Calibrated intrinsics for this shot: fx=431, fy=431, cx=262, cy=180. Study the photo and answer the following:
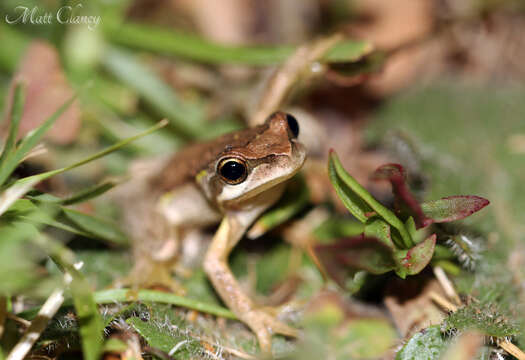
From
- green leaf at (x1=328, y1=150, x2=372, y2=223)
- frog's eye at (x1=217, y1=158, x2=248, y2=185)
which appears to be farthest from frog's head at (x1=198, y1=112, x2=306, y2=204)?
green leaf at (x1=328, y1=150, x2=372, y2=223)

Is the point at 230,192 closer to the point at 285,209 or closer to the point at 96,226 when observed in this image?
the point at 285,209

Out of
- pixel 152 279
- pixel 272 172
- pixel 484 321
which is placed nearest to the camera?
pixel 484 321

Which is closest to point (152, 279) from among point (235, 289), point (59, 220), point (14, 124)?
point (235, 289)

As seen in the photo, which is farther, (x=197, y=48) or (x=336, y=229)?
(x=197, y=48)

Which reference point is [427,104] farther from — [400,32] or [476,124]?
[400,32]

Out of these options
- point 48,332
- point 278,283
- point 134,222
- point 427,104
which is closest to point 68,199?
point 48,332

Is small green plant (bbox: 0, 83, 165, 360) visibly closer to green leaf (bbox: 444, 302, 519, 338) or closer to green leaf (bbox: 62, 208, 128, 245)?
green leaf (bbox: 62, 208, 128, 245)
